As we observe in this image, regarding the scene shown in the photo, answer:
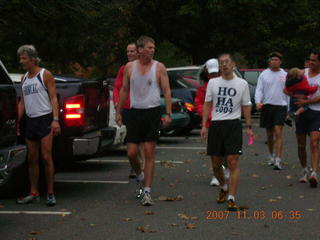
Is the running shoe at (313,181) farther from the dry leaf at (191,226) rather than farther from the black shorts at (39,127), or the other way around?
the black shorts at (39,127)

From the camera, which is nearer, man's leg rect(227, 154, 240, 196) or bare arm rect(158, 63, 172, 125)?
man's leg rect(227, 154, 240, 196)

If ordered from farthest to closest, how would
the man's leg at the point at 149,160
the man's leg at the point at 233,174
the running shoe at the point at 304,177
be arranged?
the running shoe at the point at 304,177 → the man's leg at the point at 149,160 → the man's leg at the point at 233,174

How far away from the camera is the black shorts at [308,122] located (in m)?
10.7

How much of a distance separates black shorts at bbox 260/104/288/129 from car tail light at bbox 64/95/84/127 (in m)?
4.13

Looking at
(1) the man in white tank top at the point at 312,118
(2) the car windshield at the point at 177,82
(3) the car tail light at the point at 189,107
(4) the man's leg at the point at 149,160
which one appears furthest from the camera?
(2) the car windshield at the point at 177,82

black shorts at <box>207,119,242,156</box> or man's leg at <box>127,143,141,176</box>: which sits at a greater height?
black shorts at <box>207,119,242,156</box>

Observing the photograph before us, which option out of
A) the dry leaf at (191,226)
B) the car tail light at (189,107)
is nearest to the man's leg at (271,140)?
the dry leaf at (191,226)


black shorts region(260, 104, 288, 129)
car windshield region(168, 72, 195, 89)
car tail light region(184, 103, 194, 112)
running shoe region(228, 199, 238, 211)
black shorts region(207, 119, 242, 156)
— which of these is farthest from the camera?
car windshield region(168, 72, 195, 89)

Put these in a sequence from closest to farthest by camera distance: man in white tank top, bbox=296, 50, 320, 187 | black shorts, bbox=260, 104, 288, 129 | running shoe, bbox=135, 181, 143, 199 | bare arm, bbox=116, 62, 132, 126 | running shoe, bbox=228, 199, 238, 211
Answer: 1. running shoe, bbox=228, 199, 238, 211
2. bare arm, bbox=116, 62, 132, 126
3. running shoe, bbox=135, 181, 143, 199
4. man in white tank top, bbox=296, 50, 320, 187
5. black shorts, bbox=260, 104, 288, 129
